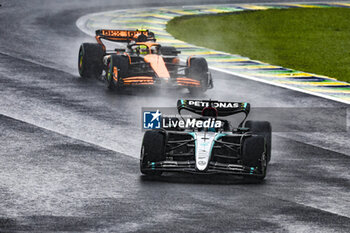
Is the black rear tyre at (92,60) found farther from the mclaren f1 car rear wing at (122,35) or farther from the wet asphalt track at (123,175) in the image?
the mclaren f1 car rear wing at (122,35)

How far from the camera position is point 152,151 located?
12172 millimetres

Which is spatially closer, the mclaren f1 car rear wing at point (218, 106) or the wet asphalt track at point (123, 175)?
the wet asphalt track at point (123, 175)

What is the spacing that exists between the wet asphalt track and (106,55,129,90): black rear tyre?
38 cm

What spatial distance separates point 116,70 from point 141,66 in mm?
1006

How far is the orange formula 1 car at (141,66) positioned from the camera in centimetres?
1917

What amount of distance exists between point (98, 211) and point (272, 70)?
13287mm

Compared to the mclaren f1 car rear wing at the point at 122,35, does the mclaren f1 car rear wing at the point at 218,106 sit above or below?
above

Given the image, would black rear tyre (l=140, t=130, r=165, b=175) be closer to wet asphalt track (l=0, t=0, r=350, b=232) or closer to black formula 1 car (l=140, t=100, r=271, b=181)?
black formula 1 car (l=140, t=100, r=271, b=181)

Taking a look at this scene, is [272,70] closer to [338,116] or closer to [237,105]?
[338,116]

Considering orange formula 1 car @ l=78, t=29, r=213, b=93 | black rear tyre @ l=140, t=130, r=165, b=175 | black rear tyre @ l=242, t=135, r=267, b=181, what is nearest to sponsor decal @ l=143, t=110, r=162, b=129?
black rear tyre @ l=140, t=130, r=165, b=175

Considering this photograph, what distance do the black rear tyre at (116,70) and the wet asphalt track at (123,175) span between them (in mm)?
383

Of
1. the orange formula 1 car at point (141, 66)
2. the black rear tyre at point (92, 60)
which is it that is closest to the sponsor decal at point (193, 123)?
the orange formula 1 car at point (141, 66)

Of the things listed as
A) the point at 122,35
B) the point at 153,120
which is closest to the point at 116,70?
the point at 122,35

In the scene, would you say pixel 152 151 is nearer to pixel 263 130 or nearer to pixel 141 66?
pixel 263 130
